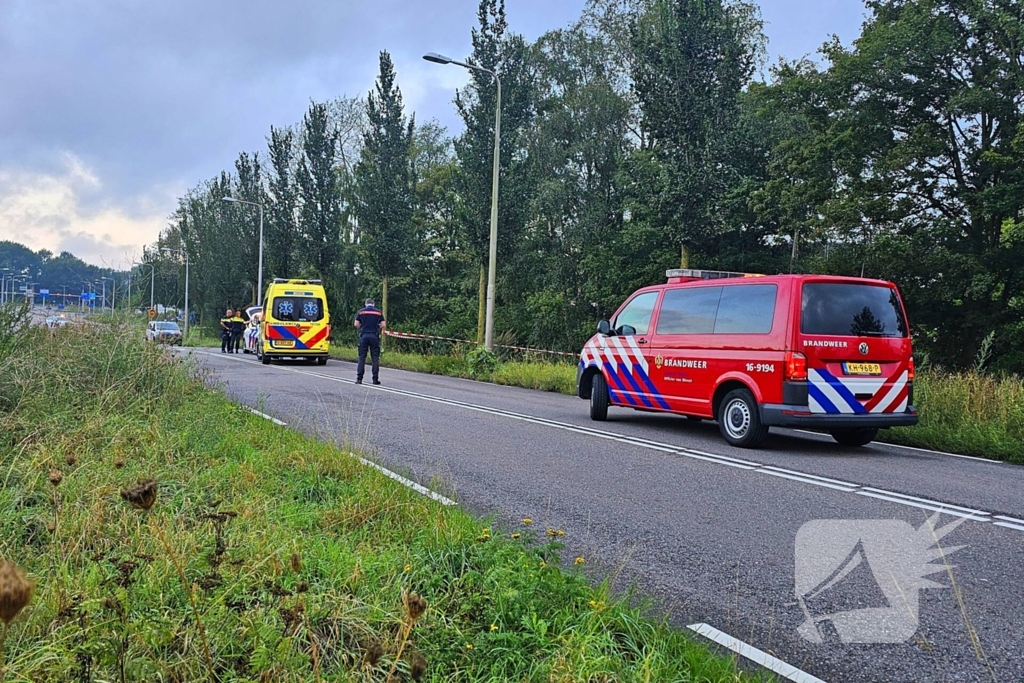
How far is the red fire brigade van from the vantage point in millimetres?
8625

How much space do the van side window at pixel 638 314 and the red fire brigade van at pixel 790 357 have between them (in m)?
0.56

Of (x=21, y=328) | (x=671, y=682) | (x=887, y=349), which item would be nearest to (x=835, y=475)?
(x=887, y=349)

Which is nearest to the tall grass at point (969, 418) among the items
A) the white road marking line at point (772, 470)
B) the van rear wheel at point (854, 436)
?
the white road marking line at point (772, 470)

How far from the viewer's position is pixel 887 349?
29.5 feet

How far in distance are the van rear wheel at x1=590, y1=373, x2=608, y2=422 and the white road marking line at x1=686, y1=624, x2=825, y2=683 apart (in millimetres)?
7666

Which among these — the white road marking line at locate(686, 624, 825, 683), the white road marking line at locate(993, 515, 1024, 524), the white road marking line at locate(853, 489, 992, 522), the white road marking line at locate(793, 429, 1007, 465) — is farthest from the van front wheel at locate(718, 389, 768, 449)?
the white road marking line at locate(686, 624, 825, 683)

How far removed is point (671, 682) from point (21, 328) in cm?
876

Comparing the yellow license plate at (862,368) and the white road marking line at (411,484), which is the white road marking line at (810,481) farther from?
the white road marking line at (411,484)

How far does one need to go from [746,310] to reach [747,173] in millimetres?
18048

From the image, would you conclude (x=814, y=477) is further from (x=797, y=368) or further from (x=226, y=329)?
(x=226, y=329)

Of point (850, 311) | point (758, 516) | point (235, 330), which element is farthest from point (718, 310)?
point (235, 330)

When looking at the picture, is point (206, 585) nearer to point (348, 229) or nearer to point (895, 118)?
point (895, 118)

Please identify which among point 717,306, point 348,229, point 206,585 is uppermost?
point 348,229

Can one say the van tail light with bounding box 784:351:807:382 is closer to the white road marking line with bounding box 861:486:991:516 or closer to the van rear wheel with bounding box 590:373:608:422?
the white road marking line with bounding box 861:486:991:516
